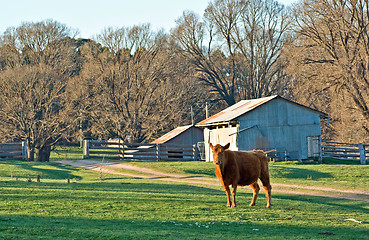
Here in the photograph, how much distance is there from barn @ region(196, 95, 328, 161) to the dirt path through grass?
9.20 m

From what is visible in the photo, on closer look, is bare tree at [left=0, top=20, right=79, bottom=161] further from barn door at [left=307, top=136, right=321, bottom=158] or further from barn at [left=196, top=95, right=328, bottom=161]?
barn door at [left=307, top=136, right=321, bottom=158]

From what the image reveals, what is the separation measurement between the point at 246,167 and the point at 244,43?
51644 millimetres

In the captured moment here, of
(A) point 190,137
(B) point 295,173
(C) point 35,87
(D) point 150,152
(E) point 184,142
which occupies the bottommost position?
(B) point 295,173

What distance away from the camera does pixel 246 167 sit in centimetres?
1516

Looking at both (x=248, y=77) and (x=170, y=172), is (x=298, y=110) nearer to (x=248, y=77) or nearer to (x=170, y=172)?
(x=170, y=172)

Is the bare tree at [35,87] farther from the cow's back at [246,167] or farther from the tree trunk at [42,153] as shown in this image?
the cow's back at [246,167]

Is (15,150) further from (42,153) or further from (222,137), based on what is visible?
(222,137)

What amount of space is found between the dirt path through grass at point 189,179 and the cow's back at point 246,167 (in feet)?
22.6

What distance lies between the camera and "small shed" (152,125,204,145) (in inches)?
1853

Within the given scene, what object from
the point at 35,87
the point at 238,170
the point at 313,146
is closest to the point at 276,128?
the point at 313,146

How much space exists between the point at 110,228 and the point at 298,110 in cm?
3334

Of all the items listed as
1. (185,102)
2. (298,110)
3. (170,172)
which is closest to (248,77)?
(185,102)

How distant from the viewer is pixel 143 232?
10.0 metres

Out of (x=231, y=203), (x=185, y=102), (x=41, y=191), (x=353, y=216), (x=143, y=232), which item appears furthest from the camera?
(x=185, y=102)
